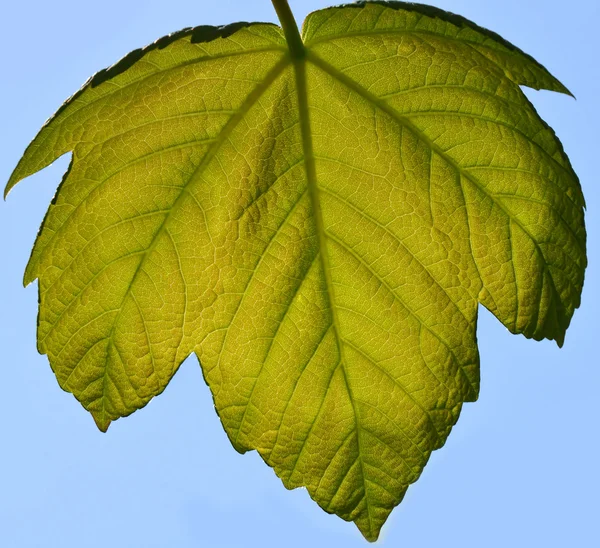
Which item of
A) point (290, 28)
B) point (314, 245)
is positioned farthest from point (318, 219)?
point (290, 28)

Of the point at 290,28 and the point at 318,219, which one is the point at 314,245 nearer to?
the point at 318,219

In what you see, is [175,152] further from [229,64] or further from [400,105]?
[400,105]

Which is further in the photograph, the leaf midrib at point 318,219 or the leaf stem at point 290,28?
the leaf midrib at point 318,219

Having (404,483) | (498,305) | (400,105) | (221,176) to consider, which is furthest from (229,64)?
(404,483)

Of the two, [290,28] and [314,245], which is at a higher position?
[290,28]

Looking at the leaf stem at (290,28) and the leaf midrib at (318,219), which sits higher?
the leaf stem at (290,28)
